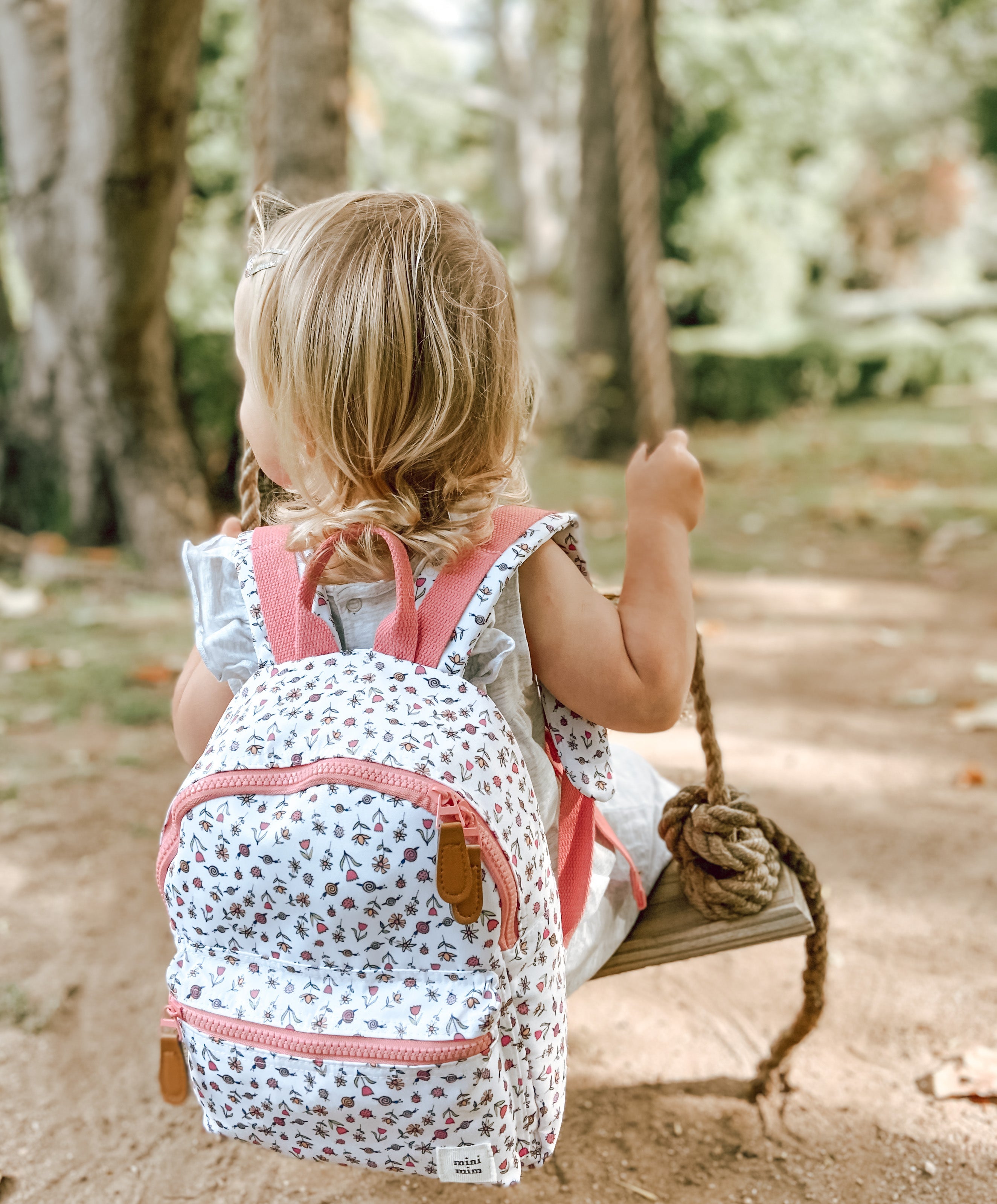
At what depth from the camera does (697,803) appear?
1.56 meters

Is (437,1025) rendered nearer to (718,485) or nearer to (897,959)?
(897,959)

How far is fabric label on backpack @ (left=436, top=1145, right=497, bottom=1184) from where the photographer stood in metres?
1.21

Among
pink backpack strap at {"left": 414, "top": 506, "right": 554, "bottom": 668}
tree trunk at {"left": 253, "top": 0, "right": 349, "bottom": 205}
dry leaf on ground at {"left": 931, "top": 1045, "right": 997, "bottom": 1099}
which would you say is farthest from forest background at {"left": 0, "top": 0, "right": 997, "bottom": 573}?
dry leaf on ground at {"left": 931, "top": 1045, "right": 997, "bottom": 1099}

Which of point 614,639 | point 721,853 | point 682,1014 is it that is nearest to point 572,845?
point 721,853

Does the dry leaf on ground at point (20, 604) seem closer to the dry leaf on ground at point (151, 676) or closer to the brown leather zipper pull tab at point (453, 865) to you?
the dry leaf on ground at point (151, 676)

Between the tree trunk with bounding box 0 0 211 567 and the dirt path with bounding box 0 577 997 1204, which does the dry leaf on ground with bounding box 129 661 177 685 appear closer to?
the dirt path with bounding box 0 577 997 1204

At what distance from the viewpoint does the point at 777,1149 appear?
5.51 feet

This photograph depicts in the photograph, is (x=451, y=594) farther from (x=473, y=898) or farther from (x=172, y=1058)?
(x=172, y=1058)

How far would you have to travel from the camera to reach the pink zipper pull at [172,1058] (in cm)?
121

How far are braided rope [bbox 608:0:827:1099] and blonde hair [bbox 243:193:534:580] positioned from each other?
38cm

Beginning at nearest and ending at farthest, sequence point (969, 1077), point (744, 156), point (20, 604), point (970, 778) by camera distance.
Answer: point (969, 1077)
point (970, 778)
point (20, 604)
point (744, 156)

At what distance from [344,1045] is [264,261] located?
90 cm

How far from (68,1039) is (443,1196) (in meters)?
0.78

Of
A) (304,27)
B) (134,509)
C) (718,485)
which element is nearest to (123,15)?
(304,27)
